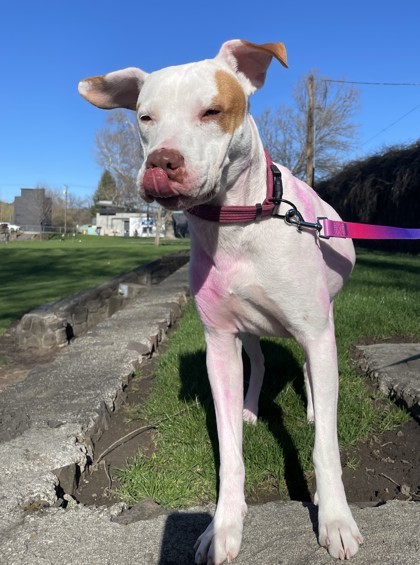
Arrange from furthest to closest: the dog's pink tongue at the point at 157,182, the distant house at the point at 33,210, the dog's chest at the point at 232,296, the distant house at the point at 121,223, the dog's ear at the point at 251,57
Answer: the distant house at the point at 121,223, the distant house at the point at 33,210, the dog's chest at the point at 232,296, the dog's ear at the point at 251,57, the dog's pink tongue at the point at 157,182

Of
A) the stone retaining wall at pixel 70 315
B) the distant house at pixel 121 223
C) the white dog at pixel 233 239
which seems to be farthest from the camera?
the distant house at pixel 121 223

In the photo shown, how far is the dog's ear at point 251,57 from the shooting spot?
204 cm

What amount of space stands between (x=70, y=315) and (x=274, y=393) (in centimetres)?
395

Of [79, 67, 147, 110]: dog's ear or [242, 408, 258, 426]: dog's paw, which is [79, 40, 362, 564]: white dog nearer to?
[79, 67, 147, 110]: dog's ear

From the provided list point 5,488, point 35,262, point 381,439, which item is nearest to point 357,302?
point 381,439

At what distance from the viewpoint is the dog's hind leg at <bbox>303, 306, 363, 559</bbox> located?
1.96 m

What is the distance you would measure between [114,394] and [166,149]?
7.51 feet

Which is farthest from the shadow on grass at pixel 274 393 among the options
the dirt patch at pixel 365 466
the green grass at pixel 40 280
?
the green grass at pixel 40 280

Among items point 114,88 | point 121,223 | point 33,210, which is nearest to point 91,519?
point 114,88

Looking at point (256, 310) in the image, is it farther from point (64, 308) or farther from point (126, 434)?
point (64, 308)

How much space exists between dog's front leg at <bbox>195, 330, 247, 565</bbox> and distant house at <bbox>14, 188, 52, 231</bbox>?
8017 centimetres

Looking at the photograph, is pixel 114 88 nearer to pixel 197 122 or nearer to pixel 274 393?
pixel 197 122

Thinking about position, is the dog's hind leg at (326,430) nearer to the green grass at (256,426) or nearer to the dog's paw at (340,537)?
the dog's paw at (340,537)

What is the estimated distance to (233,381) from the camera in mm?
2375
